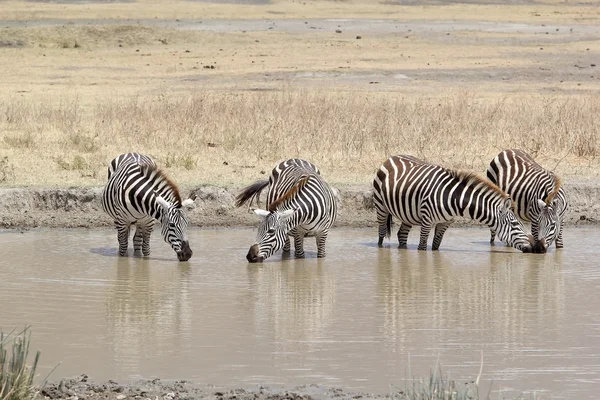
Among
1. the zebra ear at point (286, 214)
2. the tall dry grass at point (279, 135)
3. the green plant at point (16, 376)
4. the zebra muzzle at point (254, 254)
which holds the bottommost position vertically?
the green plant at point (16, 376)

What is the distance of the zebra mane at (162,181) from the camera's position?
441 inches

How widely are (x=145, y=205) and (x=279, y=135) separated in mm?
5644

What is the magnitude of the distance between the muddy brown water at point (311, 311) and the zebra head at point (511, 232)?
156mm

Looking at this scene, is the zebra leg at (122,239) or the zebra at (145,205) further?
the zebra leg at (122,239)

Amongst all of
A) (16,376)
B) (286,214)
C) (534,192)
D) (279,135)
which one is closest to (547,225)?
(534,192)

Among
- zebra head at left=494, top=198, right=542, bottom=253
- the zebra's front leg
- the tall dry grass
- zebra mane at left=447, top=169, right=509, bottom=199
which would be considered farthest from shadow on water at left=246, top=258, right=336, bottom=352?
the tall dry grass

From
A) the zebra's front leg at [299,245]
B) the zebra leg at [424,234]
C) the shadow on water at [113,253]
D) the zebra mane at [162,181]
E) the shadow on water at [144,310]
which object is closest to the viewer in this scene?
the shadow on water at [144,310]

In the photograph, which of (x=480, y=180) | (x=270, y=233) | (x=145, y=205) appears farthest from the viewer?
(x=480, y=180)

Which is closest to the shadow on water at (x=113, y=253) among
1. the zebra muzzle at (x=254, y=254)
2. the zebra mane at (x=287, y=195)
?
the zebra muzzle at (x=254, y=254)

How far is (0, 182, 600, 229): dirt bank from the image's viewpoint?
13.1 m

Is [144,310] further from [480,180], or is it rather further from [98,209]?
[98,209]

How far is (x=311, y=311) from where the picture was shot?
8.97m

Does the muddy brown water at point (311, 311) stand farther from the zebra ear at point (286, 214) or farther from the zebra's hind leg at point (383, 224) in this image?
the zebra ear at point (286, 214)

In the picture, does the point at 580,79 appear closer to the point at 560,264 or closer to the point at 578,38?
the point at 578,38
